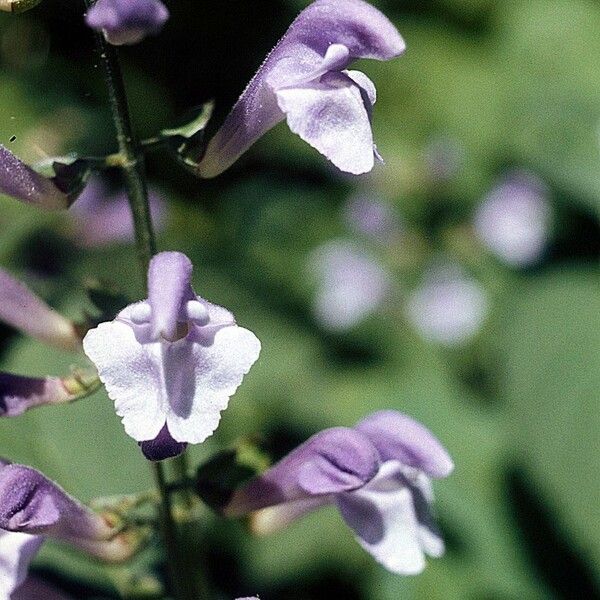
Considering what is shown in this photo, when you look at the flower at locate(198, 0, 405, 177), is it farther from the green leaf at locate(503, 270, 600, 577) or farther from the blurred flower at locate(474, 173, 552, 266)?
the blurred flower at locate(474, 173, 552, 266)

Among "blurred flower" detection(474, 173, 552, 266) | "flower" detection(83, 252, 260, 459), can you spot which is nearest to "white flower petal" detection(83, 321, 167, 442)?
"flower" detection(83, 252, 260, 459)

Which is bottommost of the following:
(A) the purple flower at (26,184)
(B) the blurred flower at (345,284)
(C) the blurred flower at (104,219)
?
(B) the blurred flower at (345,284)

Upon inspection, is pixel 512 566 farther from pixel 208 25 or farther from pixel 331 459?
pixel 208 25

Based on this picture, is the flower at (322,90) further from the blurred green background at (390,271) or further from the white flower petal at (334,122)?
the blurred green background at (390,271)

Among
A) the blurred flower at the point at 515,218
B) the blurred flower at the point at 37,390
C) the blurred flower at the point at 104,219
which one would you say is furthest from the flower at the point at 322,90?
the blurred flower at the point at 515,218

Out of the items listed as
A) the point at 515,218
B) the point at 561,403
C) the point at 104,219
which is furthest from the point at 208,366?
the point at 515,218

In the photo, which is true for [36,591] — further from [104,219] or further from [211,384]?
[104,219]
